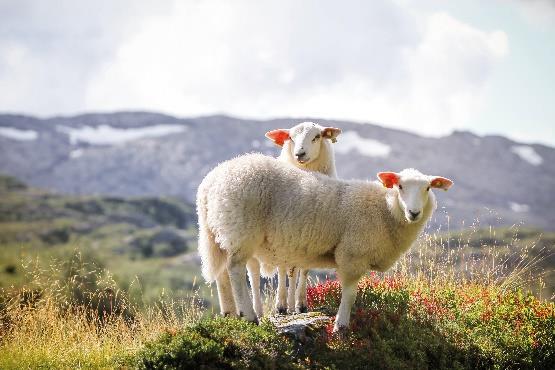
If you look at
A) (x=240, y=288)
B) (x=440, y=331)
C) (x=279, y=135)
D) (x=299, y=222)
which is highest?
(x=279, y=135)

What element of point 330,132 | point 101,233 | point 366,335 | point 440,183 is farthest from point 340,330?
point 101,233

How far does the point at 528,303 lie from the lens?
10.5 meters

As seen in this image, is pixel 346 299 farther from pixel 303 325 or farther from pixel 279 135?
pixel 279 135

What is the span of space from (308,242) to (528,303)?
14.4 ft

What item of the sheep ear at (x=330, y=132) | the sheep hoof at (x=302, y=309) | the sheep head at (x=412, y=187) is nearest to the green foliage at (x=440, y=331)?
the sheep hoof at (x=302, y=309)

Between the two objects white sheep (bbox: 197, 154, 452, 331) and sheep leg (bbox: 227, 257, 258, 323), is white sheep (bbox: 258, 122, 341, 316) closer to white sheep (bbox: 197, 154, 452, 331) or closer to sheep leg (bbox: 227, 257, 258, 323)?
white sheep (bbox: 197, 154, 452, 331)

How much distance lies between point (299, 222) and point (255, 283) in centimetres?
143

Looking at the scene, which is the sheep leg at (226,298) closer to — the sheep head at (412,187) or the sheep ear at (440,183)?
the sheep head at (412,187)

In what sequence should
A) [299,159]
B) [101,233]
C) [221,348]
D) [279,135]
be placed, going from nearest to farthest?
[221,348] → [299,159] → [279,135] → [101,233]

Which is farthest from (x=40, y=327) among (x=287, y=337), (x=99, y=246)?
(x=99, y=246)

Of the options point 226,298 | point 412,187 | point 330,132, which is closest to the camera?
point 412,187

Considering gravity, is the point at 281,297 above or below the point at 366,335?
above

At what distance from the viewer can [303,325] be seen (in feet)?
28.8

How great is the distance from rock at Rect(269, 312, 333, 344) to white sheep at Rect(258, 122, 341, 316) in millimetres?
437
